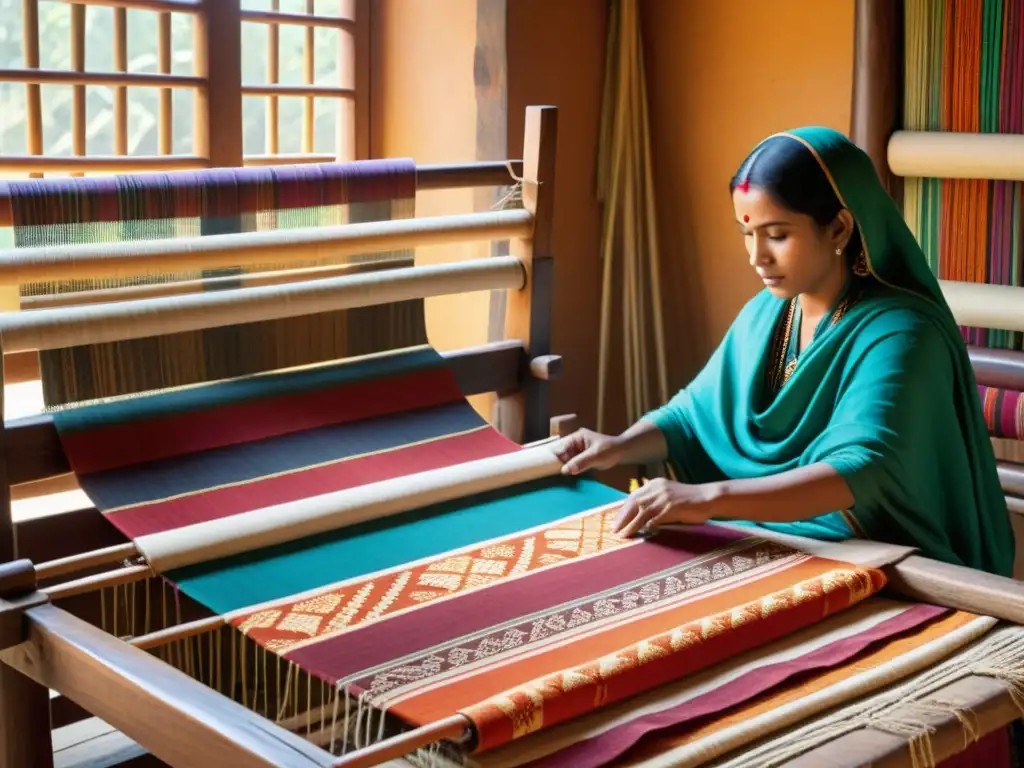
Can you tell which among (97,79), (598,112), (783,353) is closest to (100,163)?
(97,79)

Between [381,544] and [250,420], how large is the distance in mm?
343

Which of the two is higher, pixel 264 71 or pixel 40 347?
pixel 264 71

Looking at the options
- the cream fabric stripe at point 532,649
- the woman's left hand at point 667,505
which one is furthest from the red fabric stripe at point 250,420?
the cream fabric stripe at point 532,649

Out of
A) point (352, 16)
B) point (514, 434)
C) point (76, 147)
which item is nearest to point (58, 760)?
point (514, 434)

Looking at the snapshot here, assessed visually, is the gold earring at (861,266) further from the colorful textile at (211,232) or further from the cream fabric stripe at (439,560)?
the colorful textile at (211,232)

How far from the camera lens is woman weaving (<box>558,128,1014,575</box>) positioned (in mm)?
2041

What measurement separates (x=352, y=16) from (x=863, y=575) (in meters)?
2.12

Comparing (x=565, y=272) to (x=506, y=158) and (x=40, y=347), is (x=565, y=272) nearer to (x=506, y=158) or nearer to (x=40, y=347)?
(x=506, y=158)

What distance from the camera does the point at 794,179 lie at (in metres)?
2.10

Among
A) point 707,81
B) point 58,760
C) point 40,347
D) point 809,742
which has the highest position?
point 707,81

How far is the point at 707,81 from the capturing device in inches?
131

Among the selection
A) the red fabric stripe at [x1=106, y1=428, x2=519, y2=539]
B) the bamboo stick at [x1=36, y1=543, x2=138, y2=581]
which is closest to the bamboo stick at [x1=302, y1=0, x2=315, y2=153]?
the red fabric stripe at [x1=106, y1=428, x2=519, y2=539]

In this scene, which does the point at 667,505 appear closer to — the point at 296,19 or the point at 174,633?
the point at 174,633

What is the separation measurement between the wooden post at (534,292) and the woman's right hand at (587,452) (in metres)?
0.27
